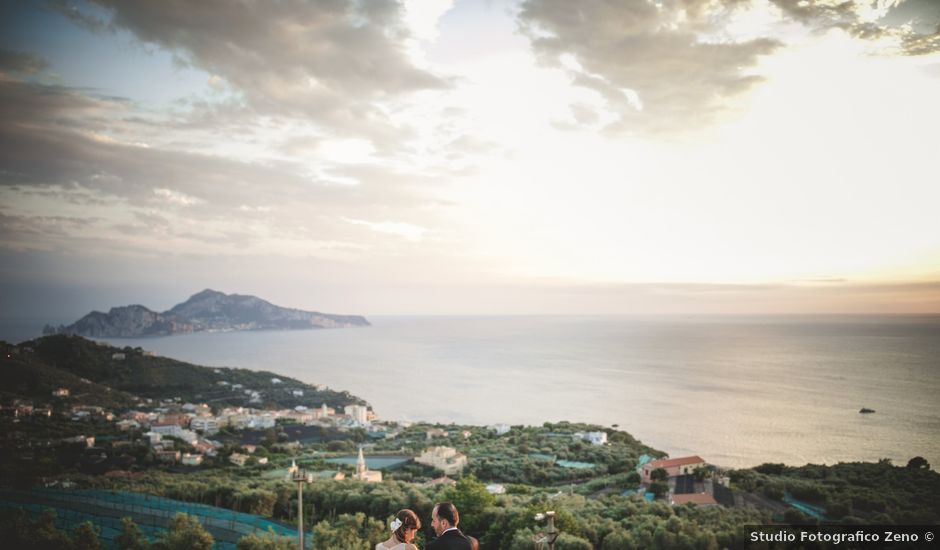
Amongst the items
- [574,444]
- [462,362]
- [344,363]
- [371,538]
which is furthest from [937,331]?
[344,363]

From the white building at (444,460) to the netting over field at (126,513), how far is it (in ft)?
19.0

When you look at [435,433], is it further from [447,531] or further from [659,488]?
[447,531]

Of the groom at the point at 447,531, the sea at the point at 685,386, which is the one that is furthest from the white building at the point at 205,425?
the groom at the point at 447,531

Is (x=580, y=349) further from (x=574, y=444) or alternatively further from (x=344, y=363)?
(x=574, y=444)

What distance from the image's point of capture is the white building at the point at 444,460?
1186cm

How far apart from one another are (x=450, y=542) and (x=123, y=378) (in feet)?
71.3

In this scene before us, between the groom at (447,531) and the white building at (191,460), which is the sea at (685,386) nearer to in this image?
the groom at (447,531)

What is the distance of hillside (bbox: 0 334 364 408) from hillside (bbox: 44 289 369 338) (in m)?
0.90

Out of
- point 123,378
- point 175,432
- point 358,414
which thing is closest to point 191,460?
point 175,432

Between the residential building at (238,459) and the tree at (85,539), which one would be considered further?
the residential building at (238,459)

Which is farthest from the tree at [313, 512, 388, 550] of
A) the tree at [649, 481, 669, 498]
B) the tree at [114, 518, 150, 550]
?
the tree at [649, 481, 669, 498]

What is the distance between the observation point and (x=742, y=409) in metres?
17.4

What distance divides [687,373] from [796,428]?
14476 mm

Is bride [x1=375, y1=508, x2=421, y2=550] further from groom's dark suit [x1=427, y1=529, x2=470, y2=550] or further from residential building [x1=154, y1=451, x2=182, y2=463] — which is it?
residential building [x1=154, y1=451, x2=182, y2=463]
